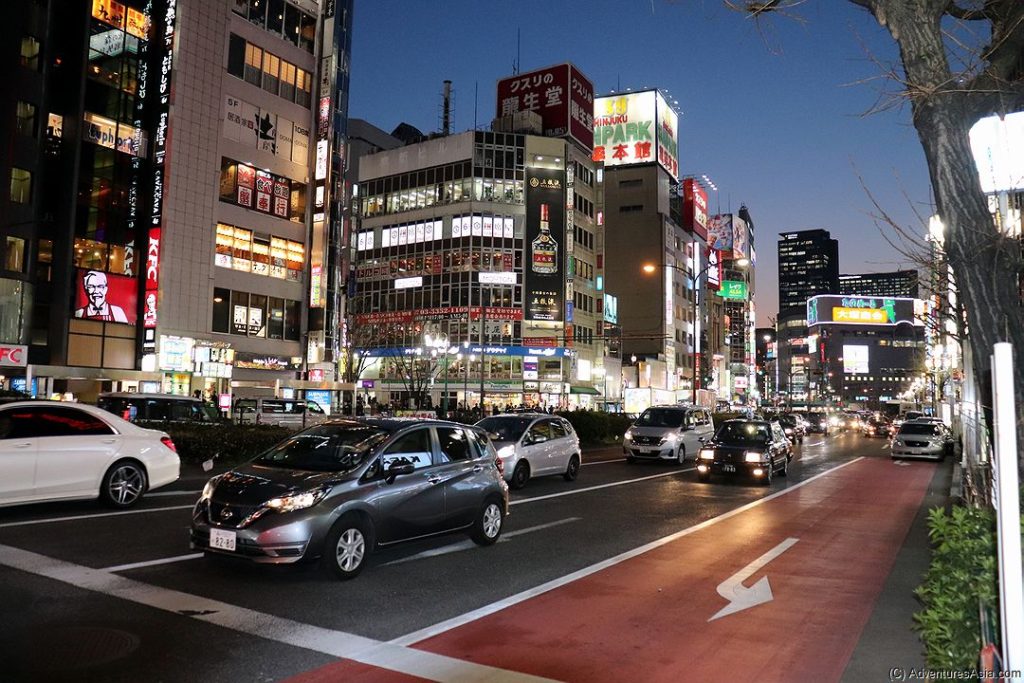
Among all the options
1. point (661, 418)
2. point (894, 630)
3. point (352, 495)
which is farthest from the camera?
point (661, 418)

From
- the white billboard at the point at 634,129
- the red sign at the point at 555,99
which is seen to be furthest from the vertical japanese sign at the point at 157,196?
the white billboard at the point at 634,129

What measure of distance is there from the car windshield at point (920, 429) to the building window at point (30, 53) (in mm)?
43457

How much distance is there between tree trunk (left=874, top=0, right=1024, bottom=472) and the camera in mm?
4855

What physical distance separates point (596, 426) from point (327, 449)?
2342cm

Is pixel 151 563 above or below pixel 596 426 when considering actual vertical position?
below

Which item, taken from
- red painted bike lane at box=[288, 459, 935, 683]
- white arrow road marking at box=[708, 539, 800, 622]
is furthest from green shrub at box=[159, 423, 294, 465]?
white arrow road marking at box=[708, 539, 800, 622]

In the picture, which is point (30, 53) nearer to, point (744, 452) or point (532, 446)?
point (532, 446)

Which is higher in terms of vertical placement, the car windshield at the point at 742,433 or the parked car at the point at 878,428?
the car windshield at the point at 742,433

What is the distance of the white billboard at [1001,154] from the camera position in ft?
21.7

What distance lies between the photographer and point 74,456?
407 inches

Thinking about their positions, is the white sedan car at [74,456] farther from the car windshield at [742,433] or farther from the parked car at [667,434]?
the parked car at [667,434]

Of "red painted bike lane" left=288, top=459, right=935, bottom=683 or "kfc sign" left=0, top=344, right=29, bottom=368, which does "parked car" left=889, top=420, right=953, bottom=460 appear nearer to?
"red painted bike lane" left=288, top=459, right=935, bottom=683

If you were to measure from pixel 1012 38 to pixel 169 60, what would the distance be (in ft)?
139

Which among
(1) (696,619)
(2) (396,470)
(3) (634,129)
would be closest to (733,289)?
(3) (634,129)
